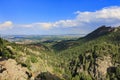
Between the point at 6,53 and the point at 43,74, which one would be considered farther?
the point at 6,53

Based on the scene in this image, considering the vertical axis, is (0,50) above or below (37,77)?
above

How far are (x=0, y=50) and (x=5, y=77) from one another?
53071 mm

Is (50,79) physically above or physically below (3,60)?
below

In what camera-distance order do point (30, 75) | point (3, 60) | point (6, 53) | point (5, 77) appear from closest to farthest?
point (5, 77), point (30, 75), point (3, 60), point (6, 53)

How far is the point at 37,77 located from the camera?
420 ft

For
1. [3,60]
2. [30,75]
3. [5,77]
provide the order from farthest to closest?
[3,60] < [30,75] < [5,77]

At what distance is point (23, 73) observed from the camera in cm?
12512

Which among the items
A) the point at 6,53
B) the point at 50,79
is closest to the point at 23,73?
the point at 50,79

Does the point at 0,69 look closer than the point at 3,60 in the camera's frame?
Yes

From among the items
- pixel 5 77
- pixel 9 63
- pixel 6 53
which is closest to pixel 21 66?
pixel 9 63

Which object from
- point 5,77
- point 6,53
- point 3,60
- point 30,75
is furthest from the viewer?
point 6,53

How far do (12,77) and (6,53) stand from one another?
47.9m

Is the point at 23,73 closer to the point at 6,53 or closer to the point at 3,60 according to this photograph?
the point at 3,60

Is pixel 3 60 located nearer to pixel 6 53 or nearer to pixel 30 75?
pixel 30 75
